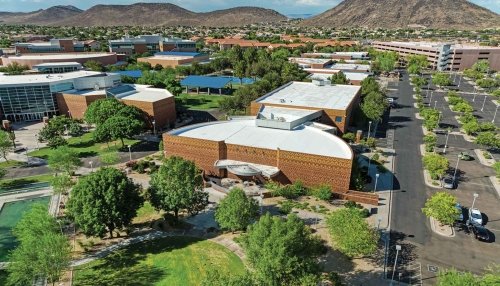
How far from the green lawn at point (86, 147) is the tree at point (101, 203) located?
111ft

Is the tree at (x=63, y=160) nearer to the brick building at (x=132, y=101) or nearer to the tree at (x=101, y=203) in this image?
the tree at (x=101, y=203)

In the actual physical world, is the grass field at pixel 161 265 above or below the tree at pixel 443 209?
below

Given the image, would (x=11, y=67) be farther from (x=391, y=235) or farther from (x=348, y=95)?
(x=391, y=235)

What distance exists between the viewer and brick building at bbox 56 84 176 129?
8521 centimetres

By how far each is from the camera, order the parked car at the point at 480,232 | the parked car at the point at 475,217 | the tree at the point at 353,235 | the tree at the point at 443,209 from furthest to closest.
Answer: the parked car at the point at 475,217, the tree at the point at 443,209, the parked car at the point at 480,232, the tree at the point at 353,235

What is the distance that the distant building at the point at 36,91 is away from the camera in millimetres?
90938

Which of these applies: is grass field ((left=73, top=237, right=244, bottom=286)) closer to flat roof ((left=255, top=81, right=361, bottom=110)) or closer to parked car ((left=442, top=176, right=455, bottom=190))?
parked car ((left=442, top=176, right=455, bottom=190))

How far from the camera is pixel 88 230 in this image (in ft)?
131

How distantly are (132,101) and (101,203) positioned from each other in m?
50.9

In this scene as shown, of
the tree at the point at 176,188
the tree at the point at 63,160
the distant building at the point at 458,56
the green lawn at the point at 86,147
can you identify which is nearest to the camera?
the tree at the point at 176,188

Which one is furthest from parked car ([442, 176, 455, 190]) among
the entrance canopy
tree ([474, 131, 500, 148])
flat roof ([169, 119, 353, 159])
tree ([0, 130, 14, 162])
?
tree ([0, 130, 14, 162])

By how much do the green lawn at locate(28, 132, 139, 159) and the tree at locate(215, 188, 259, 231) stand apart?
42053mm

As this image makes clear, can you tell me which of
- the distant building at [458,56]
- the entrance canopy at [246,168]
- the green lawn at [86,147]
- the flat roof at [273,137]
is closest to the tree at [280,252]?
the entrance canopy at [246,168]

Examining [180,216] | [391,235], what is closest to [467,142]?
[391,235]
